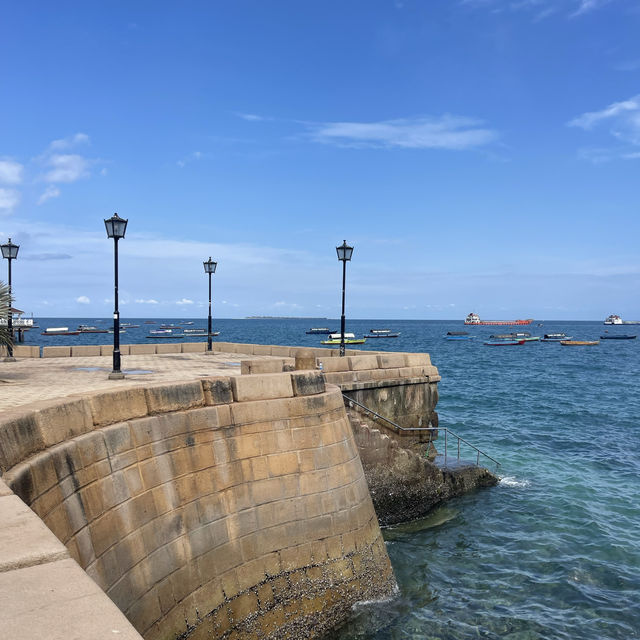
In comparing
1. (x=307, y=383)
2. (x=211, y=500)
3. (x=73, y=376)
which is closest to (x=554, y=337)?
(x=73, y=376)

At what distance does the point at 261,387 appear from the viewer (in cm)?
959

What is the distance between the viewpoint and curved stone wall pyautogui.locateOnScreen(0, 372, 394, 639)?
20.7 feet

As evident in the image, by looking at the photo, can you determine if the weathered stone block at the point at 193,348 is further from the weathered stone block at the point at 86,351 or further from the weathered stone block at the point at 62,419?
the weathered stone block at the point at 62,419

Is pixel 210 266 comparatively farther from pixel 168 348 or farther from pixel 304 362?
pixel 304 362

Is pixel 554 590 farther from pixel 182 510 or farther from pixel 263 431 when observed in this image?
pixel 182 510

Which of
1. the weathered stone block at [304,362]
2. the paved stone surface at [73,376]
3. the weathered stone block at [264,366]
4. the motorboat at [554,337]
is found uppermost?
the weathered stone block at [304,362]

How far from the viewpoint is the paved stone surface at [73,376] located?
11820mm

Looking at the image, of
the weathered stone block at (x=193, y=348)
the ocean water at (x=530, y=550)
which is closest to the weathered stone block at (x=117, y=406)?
the ocean water at (x=530, y=550)

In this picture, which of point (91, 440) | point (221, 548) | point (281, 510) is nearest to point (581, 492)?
point (281, 510)

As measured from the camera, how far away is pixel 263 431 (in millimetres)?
9383

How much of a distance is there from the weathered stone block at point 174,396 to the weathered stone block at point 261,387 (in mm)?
695

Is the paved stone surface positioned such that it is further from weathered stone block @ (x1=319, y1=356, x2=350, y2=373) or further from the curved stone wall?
weathered stone block @ (x1=319, y1=356, x2=350, y2=373)

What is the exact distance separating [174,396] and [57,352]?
64.6 ft

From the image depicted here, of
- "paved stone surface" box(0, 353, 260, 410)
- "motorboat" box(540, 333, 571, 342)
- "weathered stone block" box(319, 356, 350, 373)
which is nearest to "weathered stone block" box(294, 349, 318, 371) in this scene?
"paved stone surface" box(0, 353, 260, 410)
